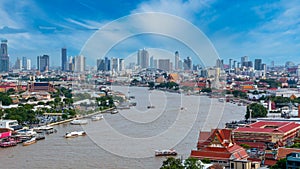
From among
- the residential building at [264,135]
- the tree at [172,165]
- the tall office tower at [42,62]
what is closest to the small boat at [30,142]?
the residential building at [264,135]

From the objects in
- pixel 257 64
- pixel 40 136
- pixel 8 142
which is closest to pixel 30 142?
pixel 8 142

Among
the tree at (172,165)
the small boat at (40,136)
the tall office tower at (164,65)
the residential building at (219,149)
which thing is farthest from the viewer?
the tall office tower at (164,65)

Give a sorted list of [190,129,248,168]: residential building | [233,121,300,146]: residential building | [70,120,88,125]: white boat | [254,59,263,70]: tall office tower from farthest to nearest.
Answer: [254,59,263,70]: tall office tower → [70,120,88,125]: white boat → [233,121,300,146]: residential building → [190,129,248,168]: residential building

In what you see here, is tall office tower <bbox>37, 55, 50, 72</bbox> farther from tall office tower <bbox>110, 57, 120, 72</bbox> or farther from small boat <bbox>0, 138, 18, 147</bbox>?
small boat <bbox>0, 138, 18, 147</bbox>

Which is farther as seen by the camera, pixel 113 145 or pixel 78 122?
pixel 78 122

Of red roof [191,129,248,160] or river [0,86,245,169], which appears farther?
river [0,86,245,169]

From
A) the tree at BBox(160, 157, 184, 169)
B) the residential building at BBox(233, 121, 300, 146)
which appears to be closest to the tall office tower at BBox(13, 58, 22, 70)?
the residential building at BBox(233, 121, 300, 146)

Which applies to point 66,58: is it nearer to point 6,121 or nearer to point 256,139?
point 6,121

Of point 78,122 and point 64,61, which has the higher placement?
point 64,61

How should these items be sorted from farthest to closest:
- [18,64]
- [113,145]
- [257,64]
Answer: [18,64], [257,64], [113,145]

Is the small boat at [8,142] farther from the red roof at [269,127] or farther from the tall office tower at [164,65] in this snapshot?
the tall office tower at [164,65]

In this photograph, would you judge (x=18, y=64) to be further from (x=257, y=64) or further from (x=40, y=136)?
(x=40, y=136)
